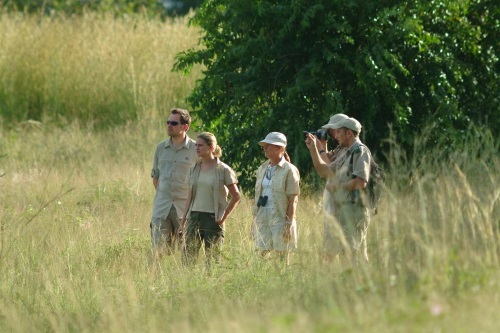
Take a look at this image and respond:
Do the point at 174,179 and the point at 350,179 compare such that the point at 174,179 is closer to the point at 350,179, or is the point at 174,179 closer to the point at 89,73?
the point at 350,179

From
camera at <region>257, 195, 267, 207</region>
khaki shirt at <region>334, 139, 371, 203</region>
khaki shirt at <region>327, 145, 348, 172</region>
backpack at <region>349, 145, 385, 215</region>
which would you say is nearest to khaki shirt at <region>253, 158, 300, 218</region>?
camera at <region>257, 195, 267, 207</region>

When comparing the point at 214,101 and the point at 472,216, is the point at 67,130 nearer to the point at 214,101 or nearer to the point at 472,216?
the point at 214,101

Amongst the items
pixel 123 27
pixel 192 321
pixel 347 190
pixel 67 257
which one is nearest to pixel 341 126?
pixel 347 190

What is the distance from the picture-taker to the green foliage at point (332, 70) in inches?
590

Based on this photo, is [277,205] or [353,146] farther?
[277,205]

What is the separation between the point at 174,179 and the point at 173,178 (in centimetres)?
1

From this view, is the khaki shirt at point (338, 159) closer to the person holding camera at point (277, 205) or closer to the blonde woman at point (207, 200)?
the person holding camera at point (277, 205)

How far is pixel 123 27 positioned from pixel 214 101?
32.5 ft

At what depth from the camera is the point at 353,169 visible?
984 cm

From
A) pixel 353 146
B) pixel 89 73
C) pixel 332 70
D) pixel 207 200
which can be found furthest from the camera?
pixel 89 73

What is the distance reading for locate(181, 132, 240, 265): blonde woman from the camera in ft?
37.6

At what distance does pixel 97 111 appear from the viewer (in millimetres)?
23641

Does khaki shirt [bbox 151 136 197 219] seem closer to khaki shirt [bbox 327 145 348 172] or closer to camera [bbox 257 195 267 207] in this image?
camera [bbox 257 195 267 207]

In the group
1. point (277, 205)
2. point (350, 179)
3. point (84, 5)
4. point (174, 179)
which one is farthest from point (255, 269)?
point (84, 5)
